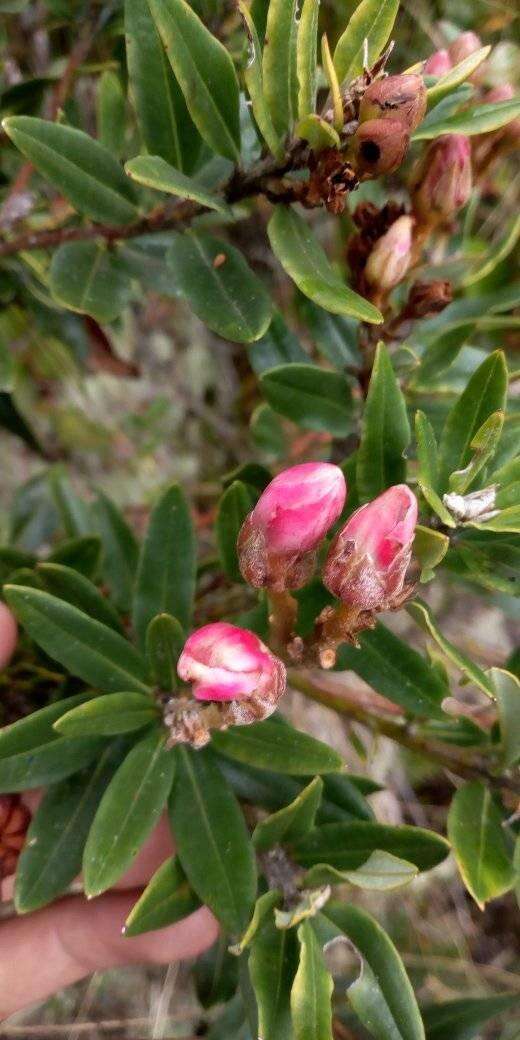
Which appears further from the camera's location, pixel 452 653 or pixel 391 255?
pixel 391 255

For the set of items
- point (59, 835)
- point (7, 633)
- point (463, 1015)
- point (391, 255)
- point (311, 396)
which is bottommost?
point (463, 1015)

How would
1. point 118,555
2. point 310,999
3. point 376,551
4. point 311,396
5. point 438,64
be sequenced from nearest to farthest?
point 376,551 → point 310,999 → point 438,64 → point 311,396 → point 118,555

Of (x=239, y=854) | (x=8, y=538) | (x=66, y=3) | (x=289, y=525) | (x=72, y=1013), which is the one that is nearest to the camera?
(x=289, y=525)

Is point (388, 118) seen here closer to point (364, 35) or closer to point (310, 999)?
point (364, 35)

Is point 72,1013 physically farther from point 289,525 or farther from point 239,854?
point 289,525

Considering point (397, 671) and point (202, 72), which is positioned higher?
point (202, 72)

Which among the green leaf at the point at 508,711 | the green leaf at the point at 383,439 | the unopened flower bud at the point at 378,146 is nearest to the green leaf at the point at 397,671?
the green leaf at the point at 508,711

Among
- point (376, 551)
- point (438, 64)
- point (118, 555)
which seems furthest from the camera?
point (118, 555)

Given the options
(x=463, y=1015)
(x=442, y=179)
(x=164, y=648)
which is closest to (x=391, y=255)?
(x=442, y=179)

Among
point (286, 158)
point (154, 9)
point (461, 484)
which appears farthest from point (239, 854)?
point (154, 9)
